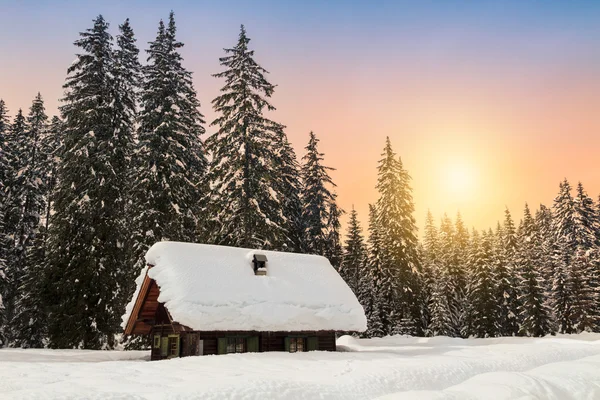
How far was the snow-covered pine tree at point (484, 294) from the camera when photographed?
50.1 metres

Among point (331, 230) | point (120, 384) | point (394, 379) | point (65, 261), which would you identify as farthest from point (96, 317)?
point (331, 230)

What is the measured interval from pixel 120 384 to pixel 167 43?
27.6 m

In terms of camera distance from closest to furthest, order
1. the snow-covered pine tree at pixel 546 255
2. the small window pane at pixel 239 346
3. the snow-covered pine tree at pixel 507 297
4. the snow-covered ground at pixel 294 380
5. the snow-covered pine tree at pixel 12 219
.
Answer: the snow-covered ground at pixel 294 380
the small window pane at pixel 239 346
the snow-covered pine tree at pixel 12 219
the snow-covered pine tree at pixel 507 297
the snow-covered pine tree at pixel 546 255

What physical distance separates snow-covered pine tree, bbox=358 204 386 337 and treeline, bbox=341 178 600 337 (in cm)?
10

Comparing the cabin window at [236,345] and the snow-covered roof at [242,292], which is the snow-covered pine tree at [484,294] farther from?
the cabin window at [236,345]

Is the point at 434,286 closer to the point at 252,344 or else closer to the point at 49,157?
the point at 252,344

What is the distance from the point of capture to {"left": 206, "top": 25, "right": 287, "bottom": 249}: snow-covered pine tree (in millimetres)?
30531

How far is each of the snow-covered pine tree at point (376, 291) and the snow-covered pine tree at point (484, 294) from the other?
1184 centimetres

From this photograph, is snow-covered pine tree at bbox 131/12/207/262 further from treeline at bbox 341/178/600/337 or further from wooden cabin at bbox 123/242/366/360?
treeline at bbox 341/178/600/337

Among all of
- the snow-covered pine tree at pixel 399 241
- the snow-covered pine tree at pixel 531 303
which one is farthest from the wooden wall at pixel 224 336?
the snow-covered pine tree at pixel 531 303

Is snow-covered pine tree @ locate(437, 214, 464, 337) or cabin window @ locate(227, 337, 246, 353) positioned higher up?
snow-covered pine tree @ locate(437, 214, 464, 337)

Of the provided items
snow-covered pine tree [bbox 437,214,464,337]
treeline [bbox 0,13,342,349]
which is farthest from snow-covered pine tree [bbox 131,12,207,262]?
snow-covered pine tree [bbox 437,214,464,337]

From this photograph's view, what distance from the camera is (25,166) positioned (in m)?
40.6

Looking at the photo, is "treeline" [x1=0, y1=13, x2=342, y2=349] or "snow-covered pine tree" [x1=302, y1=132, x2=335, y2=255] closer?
"treeline" [x1=0, y1=13, x2=342, y2=349]
